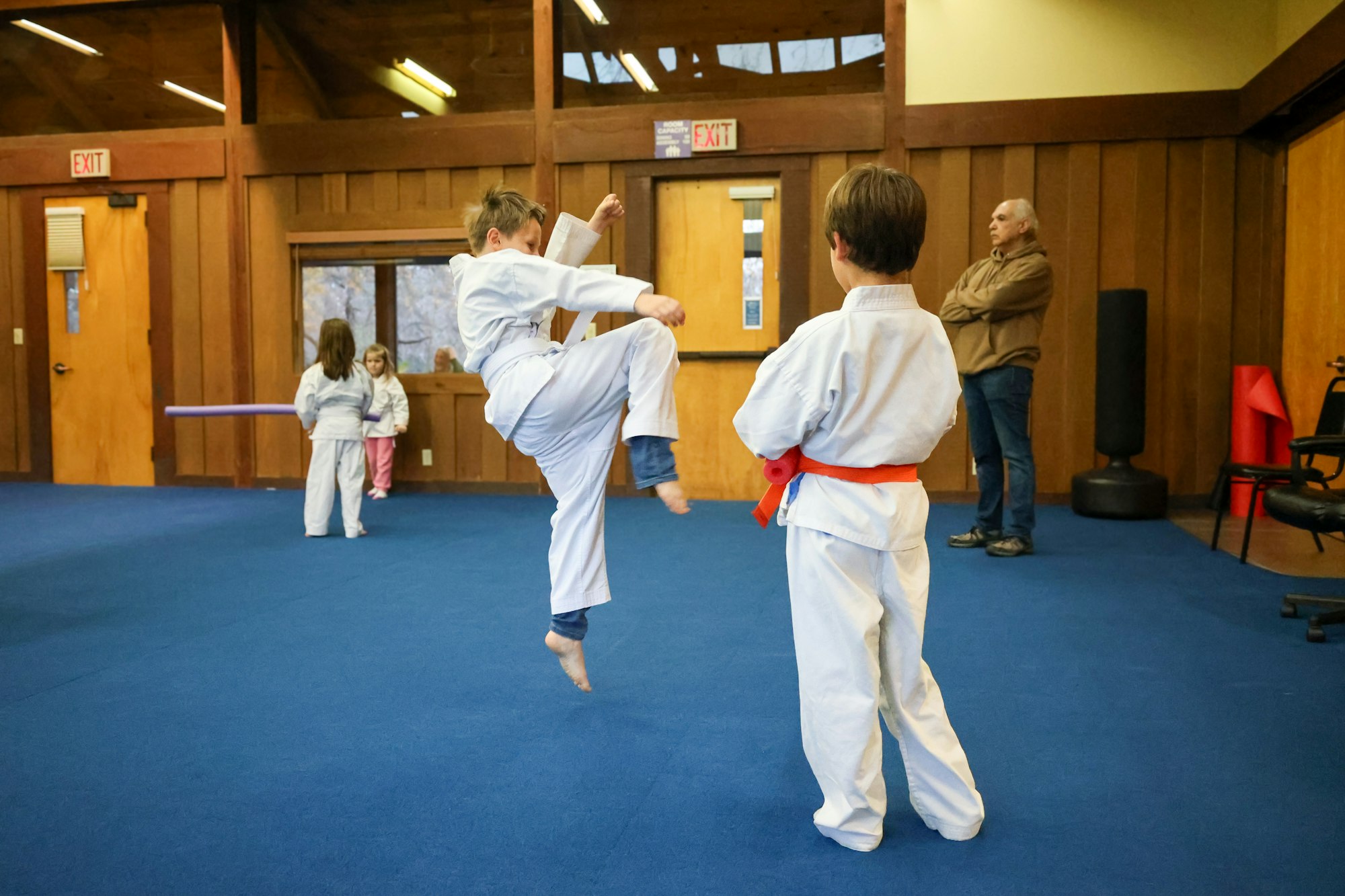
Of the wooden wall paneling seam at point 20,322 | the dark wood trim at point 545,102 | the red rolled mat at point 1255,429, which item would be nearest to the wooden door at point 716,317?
the dark wood trim at point 545,102

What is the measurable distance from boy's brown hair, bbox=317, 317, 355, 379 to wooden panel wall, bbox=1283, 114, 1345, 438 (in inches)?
207

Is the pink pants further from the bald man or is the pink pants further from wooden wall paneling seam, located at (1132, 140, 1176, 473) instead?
wooden wall paneling seam, located at (1132, 140, 1176, 473)

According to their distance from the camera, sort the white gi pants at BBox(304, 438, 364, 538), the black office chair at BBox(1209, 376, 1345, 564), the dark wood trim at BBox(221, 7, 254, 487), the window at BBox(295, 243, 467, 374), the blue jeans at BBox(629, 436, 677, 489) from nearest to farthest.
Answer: the blue jeans at BBox(629, 436, 677, 489) → the black office chair at BBox(1209, 376, 1345, 564) → the white gi pants at BBox(304, 438, 364, 538) → the window at BBox(295, 243, 467, 374) → the dark wood trim at BBox(221, 7, 254, 487)

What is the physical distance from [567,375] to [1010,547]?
286 cm

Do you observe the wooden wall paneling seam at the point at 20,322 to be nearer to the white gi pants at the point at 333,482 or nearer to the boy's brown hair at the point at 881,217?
the white gi pants at the point at 333,482

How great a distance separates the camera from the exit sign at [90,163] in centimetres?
752

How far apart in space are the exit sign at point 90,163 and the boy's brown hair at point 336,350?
3499 mm

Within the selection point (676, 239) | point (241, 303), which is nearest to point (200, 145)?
point (241, 303)

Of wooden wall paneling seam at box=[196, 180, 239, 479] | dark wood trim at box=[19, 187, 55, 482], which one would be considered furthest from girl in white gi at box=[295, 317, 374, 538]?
dark wood trim at box=[19, 187, 55, 482]

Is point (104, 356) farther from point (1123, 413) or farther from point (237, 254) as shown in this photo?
point (1123, 413)

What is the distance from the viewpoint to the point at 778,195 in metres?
6.70

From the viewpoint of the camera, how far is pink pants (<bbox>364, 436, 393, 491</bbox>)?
22.6 feet

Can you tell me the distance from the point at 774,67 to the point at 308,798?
20.2 feet

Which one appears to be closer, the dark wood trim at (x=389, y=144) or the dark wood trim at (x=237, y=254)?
the dark wood trim at (x=389, y=144)
